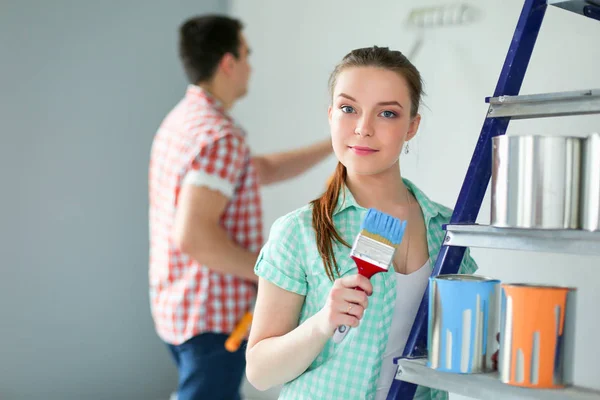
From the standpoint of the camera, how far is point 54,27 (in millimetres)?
2947

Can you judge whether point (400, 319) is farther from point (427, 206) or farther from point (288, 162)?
point (288, 162)

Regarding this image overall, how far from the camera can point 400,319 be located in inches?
51.3

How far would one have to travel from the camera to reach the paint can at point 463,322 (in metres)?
Result: 1.17

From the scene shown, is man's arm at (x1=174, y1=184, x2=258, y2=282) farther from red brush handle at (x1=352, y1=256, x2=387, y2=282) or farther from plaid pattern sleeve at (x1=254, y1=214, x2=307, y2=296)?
red brush handle at (x1=352, y1=256, x2=387, y2=282)

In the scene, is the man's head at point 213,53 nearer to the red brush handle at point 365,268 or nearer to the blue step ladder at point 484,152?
the blue step ladder at point 484,152

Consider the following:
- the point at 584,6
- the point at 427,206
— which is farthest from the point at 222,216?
the point at 584,6

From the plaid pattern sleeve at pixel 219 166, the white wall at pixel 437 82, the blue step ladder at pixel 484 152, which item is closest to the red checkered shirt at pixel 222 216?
the plaid pattern sleeve at pixel 219 166

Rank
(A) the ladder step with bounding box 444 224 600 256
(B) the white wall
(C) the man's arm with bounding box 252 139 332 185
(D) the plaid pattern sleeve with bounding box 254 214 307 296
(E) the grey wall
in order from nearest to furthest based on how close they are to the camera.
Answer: (A) the ladder step with bounding box 444 224 600 256
(D) the plaid pattern sleeve with bounding box 254 214 307 296
(B) the white wall
(C) the man's arm with bounding box 252 139 332 185
(E) the grey wall

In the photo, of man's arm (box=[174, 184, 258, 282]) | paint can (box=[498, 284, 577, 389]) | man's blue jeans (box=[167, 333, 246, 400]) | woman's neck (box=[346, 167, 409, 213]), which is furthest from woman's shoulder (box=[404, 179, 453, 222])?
man's blue jeans (box=[167, 333, 246, 400])

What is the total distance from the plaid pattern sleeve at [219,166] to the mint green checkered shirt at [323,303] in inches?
31.6

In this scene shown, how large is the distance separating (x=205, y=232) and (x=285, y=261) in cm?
82

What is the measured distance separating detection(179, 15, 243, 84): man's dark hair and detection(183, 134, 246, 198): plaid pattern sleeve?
0.33 meters

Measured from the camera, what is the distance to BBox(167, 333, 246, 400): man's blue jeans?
2082mm

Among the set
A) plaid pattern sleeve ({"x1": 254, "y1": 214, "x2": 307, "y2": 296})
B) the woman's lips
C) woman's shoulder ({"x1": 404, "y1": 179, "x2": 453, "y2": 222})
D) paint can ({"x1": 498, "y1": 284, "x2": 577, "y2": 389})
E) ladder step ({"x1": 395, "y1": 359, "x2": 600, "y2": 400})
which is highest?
the woman's lips
